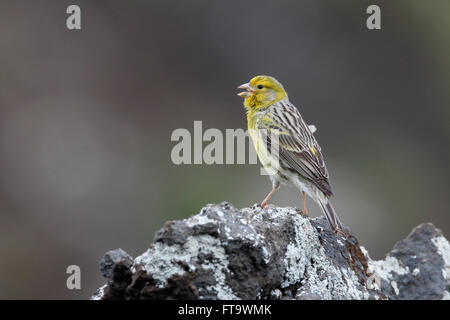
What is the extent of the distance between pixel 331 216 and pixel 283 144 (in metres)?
1.27

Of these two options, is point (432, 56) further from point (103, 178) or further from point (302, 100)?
point (103, 178)

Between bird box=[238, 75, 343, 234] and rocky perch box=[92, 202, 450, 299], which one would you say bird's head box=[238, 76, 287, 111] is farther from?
rocky perch box=[92, 202, 450, 299]

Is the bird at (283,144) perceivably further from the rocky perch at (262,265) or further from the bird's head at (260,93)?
the rocky perch at (262,265)

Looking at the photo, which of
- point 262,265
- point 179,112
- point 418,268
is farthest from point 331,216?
point 179,112

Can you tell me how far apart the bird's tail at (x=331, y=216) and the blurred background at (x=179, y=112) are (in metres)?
5.11

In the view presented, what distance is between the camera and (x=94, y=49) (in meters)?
14.4

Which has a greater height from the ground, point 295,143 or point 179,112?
point 179,112

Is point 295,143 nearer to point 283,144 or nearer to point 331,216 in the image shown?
point 283,144

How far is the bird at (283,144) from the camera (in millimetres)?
6301

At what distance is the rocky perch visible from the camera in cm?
402

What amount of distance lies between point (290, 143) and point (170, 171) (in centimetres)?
676

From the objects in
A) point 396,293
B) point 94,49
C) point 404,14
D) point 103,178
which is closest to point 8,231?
point 103,178

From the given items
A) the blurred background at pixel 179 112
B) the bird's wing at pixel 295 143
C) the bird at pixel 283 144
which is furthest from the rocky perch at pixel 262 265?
the blurred background at pixel 179 112

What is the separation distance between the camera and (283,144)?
6562 millimetres
